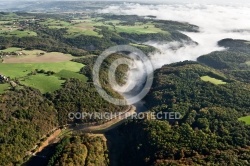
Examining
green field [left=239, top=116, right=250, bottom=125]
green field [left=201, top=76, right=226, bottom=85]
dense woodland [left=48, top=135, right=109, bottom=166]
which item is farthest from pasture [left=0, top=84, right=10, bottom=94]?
green field [left=239, top=116, right=250, bottom=125]

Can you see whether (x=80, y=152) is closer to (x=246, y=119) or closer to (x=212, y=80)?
(x=246, y=119)

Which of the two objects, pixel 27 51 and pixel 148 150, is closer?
pixel 148 150

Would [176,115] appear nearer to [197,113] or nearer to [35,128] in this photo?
[197,113]

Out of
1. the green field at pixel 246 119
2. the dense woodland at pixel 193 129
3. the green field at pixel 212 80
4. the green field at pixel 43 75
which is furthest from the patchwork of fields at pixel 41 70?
the green field at pixel 246 119

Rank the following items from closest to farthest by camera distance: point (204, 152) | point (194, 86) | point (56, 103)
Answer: point (204, 152)
point (56, 103)
point (194, 86)

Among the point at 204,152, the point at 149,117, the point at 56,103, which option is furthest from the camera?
the point at 56,103

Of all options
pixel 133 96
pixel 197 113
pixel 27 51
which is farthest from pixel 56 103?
pixel 27 51

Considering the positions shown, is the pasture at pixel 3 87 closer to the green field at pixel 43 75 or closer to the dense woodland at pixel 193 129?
the green field at pixel 43 75

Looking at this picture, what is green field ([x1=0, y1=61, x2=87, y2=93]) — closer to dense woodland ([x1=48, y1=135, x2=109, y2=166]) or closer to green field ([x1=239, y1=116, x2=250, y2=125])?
dense woodland ([x1=48, y1=135, x2=109, y2=166])

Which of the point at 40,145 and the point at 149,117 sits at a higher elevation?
the point at 149,117
